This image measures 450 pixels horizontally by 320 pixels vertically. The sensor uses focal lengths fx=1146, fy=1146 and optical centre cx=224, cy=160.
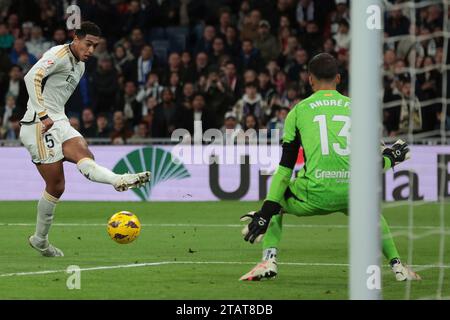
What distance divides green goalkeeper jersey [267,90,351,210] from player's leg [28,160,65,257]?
3094 mm

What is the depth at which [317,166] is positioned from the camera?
937cm

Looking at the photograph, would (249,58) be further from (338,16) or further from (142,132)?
(142,132)

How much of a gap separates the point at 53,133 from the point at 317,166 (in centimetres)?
352

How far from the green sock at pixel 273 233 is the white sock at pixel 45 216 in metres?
2.91

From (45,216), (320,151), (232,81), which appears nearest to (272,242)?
(320,151)

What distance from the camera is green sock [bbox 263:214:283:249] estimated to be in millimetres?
9461

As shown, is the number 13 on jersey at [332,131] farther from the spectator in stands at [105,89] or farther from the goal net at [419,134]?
the spectator in stands at [105,89]

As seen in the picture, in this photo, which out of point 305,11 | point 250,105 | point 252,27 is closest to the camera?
point 250,105

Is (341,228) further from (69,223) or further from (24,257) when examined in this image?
(24,257)

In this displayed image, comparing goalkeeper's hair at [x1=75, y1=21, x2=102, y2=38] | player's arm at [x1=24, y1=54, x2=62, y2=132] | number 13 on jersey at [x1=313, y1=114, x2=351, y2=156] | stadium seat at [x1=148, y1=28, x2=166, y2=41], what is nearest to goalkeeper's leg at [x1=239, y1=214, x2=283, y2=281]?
number 13 on jersey at [x1=313, y1=114, x2=351, y2=156]

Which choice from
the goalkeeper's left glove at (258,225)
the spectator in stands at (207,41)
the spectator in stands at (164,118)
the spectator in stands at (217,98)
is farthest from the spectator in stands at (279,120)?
the goalkeeper's left glove at (258,225)

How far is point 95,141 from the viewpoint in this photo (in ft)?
69.7

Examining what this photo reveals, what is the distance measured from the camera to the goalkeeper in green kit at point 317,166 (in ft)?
30.6
